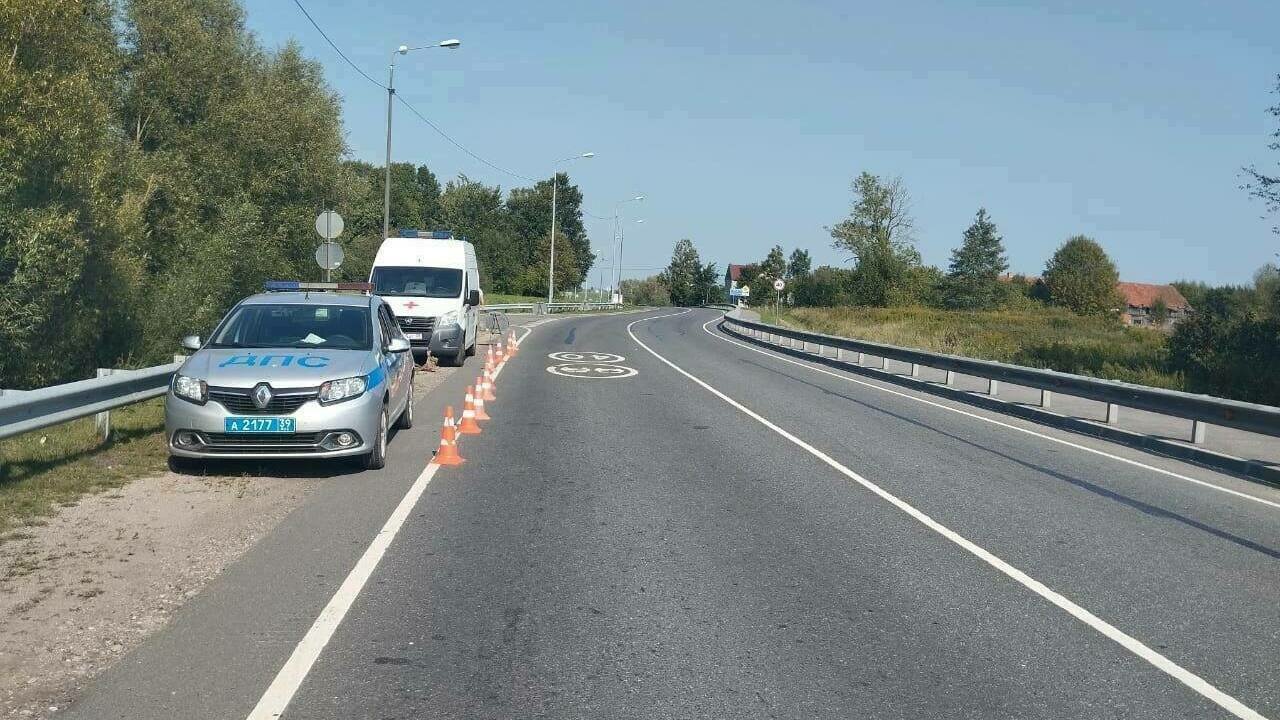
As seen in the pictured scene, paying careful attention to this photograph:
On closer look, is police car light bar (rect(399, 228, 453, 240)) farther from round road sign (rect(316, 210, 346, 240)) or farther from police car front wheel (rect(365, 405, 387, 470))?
police car front wheel (rect(365, 405, 387, 470))

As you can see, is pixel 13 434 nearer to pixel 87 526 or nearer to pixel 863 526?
pixel 87 526

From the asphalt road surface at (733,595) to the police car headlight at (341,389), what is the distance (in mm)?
747

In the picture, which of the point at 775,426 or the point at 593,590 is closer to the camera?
the point at 593,590

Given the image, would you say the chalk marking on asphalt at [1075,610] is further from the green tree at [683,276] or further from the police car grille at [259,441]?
the green tree at [683,276]

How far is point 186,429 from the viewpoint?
336 inches

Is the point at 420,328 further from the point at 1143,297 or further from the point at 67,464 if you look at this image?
the point at 1143,297

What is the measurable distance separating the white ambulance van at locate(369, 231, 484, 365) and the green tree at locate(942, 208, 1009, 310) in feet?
368

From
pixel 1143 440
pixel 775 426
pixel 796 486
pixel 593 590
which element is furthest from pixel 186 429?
pixel 1143 440

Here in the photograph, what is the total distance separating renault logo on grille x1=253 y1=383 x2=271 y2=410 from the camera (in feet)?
28.1

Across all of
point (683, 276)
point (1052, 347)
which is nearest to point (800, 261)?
point (683, 276)

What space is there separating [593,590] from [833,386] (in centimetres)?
1528

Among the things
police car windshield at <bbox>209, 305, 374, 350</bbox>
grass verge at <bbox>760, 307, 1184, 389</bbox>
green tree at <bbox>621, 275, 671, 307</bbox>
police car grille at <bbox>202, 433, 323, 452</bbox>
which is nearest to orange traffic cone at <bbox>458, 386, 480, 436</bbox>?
police car windshield at <bbox>209, 305, 374, 350</bbox>

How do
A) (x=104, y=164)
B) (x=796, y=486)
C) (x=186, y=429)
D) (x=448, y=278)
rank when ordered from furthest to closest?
(x=448, y=278)
(x=104, y=164)
(x=796, y=486)
(x=186, y=429)

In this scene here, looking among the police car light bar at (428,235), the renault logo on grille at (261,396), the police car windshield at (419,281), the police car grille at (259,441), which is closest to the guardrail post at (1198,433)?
the police car grille at (259,441)
